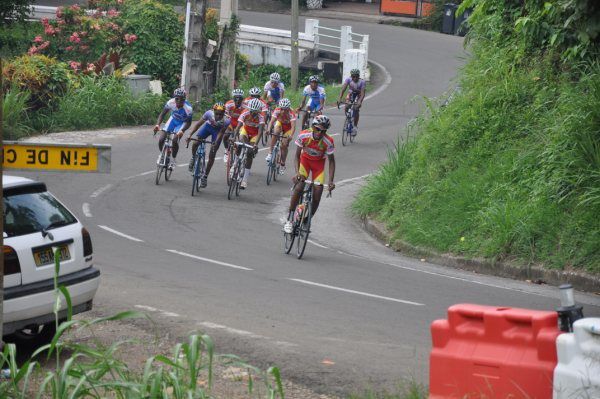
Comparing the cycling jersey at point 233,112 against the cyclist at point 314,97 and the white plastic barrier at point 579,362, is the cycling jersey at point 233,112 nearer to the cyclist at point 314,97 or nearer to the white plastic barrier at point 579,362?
the cyclist at point 314,97

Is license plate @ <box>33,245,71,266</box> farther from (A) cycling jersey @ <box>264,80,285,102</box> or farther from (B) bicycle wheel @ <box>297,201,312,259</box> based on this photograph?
(A) cycling jersey @ <box>264,80,285,102</box>

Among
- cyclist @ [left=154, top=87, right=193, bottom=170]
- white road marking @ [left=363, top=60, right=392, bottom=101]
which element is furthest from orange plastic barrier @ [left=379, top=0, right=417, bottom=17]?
cyclist @ [left=154, top=87, right=193, bottom=170]

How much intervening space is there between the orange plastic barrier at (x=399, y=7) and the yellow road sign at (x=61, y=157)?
4927 cm

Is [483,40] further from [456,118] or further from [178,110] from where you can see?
[178,110]

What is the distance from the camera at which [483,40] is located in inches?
892

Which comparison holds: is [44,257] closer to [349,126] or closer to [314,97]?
[314,97]

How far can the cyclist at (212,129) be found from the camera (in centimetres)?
2253

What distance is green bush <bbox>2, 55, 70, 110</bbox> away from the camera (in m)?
29.6

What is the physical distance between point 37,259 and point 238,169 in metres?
12.6

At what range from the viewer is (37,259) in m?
9.44

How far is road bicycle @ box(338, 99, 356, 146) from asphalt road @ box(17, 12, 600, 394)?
1.45 meters

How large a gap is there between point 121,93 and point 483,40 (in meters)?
12.3

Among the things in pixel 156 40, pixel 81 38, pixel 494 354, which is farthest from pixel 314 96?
pixel 494 354

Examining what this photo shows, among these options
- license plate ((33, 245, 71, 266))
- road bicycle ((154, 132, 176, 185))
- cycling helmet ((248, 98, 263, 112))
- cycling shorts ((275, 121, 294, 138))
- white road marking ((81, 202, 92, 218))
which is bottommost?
white road marking ((81, 202, 92, 218))
